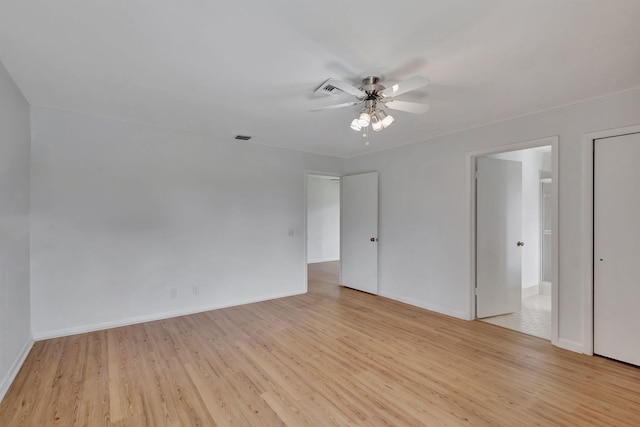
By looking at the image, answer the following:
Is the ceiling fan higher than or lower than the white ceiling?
lower

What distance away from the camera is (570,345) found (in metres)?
2.86

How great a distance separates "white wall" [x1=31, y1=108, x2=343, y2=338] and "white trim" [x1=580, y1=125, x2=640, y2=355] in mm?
3581

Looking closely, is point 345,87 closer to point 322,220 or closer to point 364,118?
point 364,118

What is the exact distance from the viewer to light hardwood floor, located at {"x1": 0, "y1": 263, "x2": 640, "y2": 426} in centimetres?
194

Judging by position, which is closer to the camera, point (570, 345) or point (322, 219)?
point (570, 345)

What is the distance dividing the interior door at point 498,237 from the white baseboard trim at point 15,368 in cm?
458

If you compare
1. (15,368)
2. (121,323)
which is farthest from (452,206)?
(15,368)

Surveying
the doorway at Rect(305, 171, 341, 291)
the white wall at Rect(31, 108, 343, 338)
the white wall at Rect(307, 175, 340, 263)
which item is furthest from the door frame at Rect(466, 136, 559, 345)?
the white wall at Rect(307, 175, 340, 263)

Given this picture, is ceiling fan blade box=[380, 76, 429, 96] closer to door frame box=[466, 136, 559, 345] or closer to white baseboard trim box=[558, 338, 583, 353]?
door frame box=[466, 136, 559, 345]

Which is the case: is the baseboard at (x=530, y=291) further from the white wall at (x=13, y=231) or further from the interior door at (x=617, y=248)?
the white wall at (x=13, y=231)

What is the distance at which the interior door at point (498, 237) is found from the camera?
375 cm

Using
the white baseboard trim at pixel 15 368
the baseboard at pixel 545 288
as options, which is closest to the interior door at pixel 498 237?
the baseboard at pixel 545 288

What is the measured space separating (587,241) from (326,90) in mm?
2818

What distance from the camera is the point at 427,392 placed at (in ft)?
7.20
